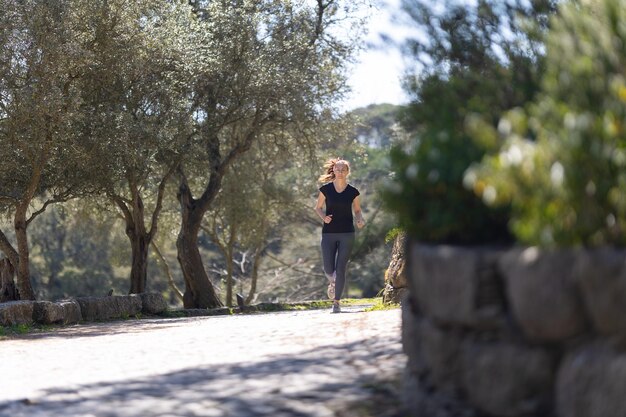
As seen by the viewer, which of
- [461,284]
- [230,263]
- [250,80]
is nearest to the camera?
[461,284]

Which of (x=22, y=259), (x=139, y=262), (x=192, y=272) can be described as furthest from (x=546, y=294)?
(x=192, y=272)

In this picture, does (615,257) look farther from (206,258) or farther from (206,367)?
(206,258)

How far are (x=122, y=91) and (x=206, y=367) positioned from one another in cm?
1535

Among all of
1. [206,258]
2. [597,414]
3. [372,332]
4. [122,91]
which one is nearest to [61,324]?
[122,91]

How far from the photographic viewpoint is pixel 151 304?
22.0m

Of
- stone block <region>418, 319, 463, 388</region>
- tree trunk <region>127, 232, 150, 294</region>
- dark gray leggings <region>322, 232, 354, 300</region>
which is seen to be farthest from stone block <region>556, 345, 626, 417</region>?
tree trunk <region>127, 232, 150, 294</region>

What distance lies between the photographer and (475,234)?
5.11m

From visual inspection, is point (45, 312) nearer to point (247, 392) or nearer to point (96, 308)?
point (96, 308)

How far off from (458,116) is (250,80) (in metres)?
18.7

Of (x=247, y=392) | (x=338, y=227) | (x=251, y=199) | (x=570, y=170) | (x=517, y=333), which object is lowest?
(x=247, y=392)

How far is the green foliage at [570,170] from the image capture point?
4168mm

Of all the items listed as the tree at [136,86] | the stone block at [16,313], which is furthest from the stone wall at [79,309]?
the tree at [136,86]

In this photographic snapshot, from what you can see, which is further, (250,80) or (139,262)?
(139,262)

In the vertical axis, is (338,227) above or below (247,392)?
above
